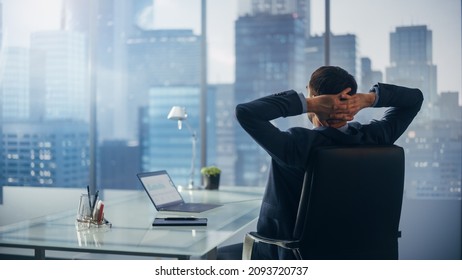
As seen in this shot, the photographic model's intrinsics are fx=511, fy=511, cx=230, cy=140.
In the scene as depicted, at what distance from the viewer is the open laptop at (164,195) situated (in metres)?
2.42

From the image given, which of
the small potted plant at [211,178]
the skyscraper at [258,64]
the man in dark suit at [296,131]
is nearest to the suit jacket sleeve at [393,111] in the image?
the man in dark suit at [296,131]

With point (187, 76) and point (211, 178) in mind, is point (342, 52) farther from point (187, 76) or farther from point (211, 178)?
point (211, 178)

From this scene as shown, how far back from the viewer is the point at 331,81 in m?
1.71

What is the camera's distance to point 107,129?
4605 millimetres

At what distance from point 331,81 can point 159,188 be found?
1148 millimetres

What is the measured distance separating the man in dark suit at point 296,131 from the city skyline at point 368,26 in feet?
8.00

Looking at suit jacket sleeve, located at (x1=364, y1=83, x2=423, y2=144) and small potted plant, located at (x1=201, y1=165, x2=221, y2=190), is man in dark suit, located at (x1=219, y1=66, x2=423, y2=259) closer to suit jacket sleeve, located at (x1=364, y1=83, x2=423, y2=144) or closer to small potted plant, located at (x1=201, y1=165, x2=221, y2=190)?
suit jacket sleeve, located at (x1=364, y1=83, x2=423, y2=144)

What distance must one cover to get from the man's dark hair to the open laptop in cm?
95

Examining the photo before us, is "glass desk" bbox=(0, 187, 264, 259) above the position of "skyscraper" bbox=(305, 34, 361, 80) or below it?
below

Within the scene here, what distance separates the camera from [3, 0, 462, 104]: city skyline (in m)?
4.05

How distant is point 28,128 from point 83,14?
115 centimetres

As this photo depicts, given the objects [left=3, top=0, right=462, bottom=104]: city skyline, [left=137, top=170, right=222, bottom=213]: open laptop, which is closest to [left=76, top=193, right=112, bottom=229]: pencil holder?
[left=137, top=170, right=222, bottom=213]: open laptop

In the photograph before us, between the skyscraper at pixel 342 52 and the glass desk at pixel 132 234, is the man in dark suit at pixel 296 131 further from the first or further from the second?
the skyscraper at pixel 342 52
